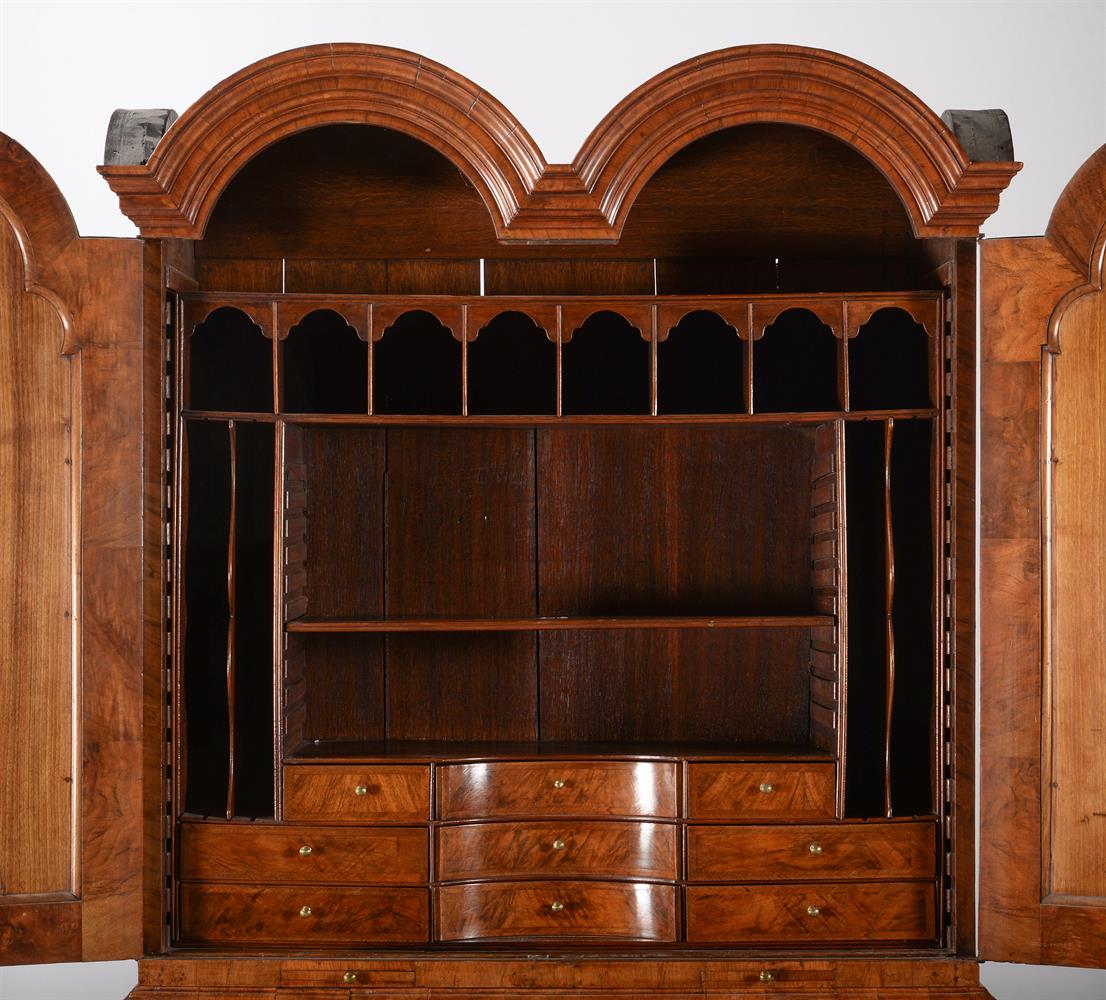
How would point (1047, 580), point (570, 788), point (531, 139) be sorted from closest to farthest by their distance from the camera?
1. point (531, 139)
2. point (1047, 580)
3. point (570, 788)

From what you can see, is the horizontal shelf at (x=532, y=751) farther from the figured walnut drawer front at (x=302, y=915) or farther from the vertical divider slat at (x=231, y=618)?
the figured walnut drawer front at (x=302, y=915)

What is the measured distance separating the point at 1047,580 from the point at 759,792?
3.04 ft

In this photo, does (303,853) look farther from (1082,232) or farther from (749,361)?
(1082,232)

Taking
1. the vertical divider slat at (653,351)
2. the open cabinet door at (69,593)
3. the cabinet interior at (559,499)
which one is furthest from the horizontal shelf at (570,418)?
the open cabinet door at (69,593)

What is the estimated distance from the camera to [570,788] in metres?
3.12

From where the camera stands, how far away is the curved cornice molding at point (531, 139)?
277cm

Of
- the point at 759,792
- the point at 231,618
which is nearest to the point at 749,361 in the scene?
Result: the point at 759,792

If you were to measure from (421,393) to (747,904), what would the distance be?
1745 millimetres

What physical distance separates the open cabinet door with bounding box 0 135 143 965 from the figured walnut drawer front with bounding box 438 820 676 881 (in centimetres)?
89

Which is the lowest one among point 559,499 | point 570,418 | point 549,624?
point 549,624

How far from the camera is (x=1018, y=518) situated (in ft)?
9.55

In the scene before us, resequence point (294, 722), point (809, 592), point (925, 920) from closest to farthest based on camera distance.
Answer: point (925, 920)
point (294, 722)
point (809, 592)

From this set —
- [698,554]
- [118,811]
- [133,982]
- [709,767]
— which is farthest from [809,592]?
[133,982]

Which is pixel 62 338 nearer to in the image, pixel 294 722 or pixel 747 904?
pixel 294 722
